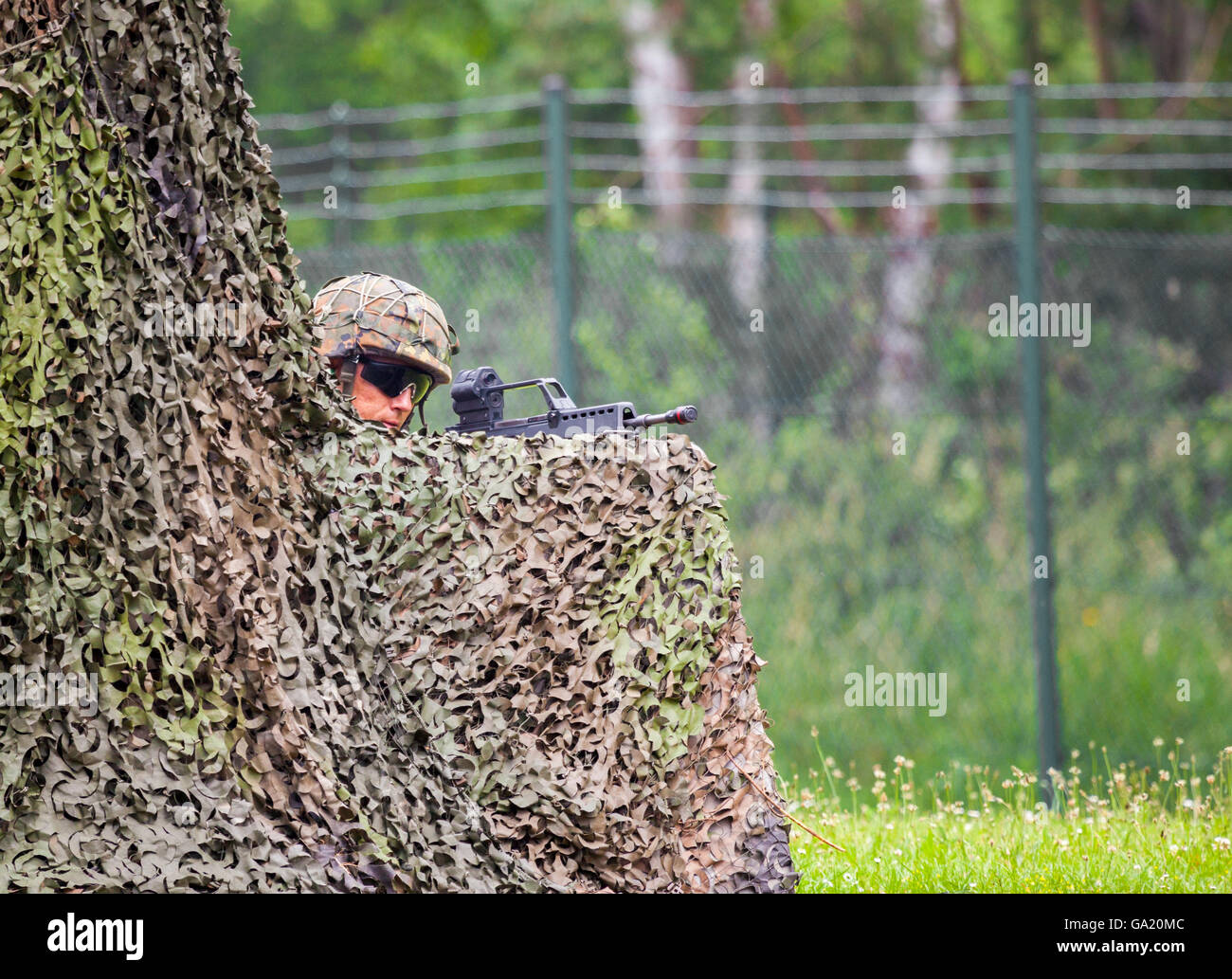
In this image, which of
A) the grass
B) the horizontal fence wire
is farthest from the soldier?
the horizontal fence wire

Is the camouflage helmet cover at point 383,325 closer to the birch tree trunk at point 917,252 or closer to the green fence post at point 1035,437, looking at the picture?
the green fence post at point 1035,437

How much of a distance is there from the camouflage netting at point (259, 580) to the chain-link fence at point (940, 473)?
421 cm

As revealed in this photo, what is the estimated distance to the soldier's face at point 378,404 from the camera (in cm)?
474

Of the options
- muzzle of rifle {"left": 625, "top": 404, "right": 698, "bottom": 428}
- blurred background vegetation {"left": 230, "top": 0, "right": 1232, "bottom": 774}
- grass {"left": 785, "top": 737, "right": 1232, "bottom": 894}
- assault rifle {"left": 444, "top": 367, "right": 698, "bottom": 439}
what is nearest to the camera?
muzzle of rifle {"left": 625, "top": 404, "right": 698, "bottom": 428}

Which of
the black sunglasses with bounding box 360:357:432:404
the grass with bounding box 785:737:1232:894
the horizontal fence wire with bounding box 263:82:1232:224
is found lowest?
the grass with bounding box 785:737:1232:894

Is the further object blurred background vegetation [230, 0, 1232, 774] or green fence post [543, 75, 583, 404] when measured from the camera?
blurred background vegetation [230, 0, 1232, 774]

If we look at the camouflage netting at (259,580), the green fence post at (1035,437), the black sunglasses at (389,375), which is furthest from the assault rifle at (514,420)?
the green fence post at (1035,437)

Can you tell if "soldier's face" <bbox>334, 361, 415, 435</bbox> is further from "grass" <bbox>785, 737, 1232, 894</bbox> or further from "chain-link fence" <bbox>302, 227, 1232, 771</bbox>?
"chain-link fence" <bbox>302, 227, 1232, 771</bbox>

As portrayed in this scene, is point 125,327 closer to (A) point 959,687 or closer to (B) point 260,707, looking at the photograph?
(B) point 260,707

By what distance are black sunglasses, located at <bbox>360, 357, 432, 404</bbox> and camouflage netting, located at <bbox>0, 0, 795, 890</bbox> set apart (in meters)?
0.82

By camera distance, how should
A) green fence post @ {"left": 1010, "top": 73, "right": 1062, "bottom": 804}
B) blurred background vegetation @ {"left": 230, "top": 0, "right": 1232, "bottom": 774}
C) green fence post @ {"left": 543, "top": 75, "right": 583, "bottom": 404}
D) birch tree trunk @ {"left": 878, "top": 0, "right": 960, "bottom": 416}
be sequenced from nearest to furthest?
1. green fence post @ {"left": 1010, "top": 73, "right": 1062, "bottom": 804}
2. green fence post @ {"left": 543, "top": 75, "right": 583, "bottom": 404}
3. blurred background vegetation @ {"left": 230, "top": 0, "right": 1232, "bottom": 774}
4. birch tree trunk @ {"left": 878, "top": 0, "right": 960, "bottom": 416}

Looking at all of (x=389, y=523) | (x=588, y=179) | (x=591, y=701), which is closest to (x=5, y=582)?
(x=389, y=523)

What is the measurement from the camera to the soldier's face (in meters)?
4.74

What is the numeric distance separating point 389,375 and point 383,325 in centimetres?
17
